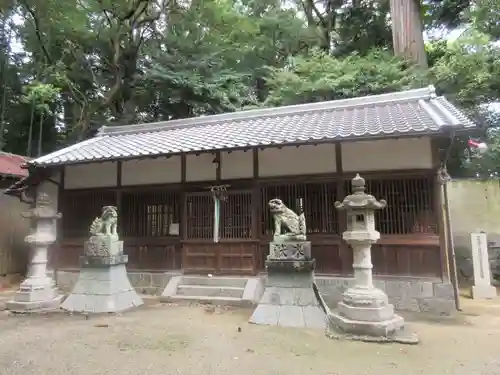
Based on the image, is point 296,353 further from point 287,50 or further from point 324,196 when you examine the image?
point 287,50

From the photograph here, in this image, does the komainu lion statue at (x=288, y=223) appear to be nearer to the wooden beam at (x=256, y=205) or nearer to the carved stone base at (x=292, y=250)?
the carved stone base at (x=292, y=250)

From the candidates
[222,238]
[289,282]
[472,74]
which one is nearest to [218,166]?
[222,238]

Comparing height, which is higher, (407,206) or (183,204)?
(183,204)

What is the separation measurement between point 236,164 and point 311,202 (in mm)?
2116

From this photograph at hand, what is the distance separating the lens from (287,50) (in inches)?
789

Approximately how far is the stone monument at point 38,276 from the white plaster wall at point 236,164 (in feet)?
13.6

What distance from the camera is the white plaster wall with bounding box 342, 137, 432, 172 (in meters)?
8.10

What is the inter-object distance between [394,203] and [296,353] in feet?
14.5

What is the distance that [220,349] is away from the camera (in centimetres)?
548

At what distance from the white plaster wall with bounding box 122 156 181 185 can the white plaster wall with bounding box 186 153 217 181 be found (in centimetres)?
30

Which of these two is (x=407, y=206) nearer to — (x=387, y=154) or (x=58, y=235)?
(x=387, y=154)

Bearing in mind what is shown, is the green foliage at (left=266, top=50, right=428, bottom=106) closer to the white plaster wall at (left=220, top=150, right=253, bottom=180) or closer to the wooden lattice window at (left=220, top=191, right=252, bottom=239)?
the white plaster wall at (left=220, top=150, right=253, bottom=180)

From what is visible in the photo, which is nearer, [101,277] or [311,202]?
[101,277]

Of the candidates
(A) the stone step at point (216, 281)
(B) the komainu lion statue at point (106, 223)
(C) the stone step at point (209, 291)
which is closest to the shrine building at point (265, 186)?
(A) the stone step at point (216, 281)
